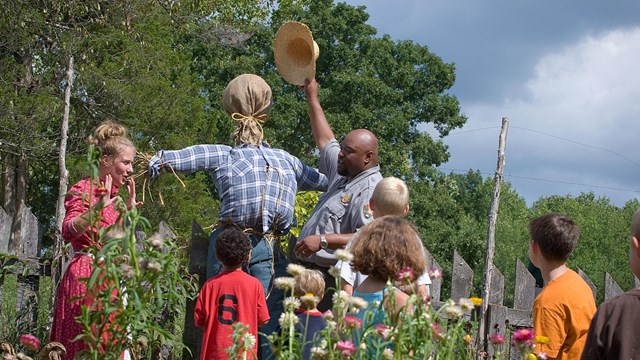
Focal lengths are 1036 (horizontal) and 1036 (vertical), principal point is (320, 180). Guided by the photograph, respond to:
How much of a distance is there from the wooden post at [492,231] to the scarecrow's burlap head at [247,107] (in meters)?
2.35

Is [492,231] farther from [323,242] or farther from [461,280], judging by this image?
[323,242]

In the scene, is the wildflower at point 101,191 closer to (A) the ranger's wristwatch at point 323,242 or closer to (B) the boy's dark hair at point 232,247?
(B) the boy's dark hair at point 232,247

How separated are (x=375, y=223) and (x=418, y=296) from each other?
3.45 feet

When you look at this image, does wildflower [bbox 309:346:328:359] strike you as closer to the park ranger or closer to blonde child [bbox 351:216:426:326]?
blonde child [bbox 351:216:426:326]

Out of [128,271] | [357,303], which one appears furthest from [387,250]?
[128,271]

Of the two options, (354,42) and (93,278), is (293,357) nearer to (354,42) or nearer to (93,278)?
(93,278)

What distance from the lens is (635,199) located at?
76375 mm

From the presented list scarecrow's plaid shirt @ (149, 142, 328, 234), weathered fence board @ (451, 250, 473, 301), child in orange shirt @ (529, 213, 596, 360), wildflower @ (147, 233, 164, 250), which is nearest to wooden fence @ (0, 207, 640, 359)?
weathered fence board @ (451, 250, 473, 301)

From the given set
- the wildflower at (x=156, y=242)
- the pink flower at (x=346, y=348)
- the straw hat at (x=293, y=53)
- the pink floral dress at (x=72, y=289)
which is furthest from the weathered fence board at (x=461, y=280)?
the pink flower at (x=346, y=348)

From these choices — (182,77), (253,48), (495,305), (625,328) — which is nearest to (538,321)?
(625,328)

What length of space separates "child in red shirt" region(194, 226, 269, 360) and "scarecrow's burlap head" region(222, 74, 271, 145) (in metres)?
0.58

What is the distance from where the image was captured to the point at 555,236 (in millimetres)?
4203

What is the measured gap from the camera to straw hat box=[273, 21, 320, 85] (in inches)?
217

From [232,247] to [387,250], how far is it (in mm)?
1348
